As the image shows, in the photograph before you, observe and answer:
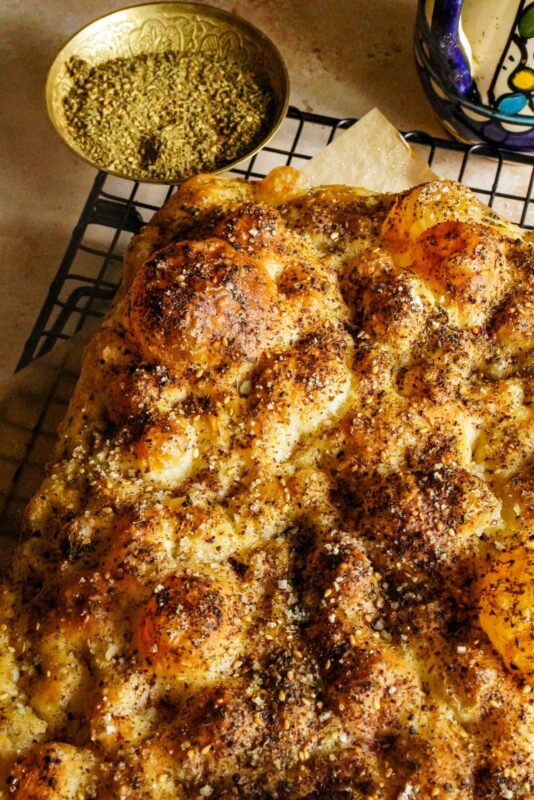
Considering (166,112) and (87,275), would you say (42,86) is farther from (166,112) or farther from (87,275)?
(87,275)

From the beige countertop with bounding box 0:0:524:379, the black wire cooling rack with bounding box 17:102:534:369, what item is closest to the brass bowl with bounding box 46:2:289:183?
the black wire cooling rack with bounding box 17:102:534:369

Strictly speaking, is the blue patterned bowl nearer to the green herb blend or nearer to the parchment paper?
the parchment paper

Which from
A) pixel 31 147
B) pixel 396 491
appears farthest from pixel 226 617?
pixel 31 147

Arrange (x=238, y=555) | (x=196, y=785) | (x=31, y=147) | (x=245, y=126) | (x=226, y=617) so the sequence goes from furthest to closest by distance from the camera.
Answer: (x=31, y=147) → (x=245, y=126) → (x=238, y=555) → (x=226, y=617) → (x=196, y=785)

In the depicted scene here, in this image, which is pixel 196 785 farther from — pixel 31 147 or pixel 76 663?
pixel 31 147

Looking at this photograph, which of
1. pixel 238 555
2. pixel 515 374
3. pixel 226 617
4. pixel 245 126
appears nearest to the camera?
pixel 226 617

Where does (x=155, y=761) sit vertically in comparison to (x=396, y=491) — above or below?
below

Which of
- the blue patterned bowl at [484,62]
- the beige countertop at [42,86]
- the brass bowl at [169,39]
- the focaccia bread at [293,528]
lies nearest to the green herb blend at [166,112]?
the brass bowl at [169,39]
